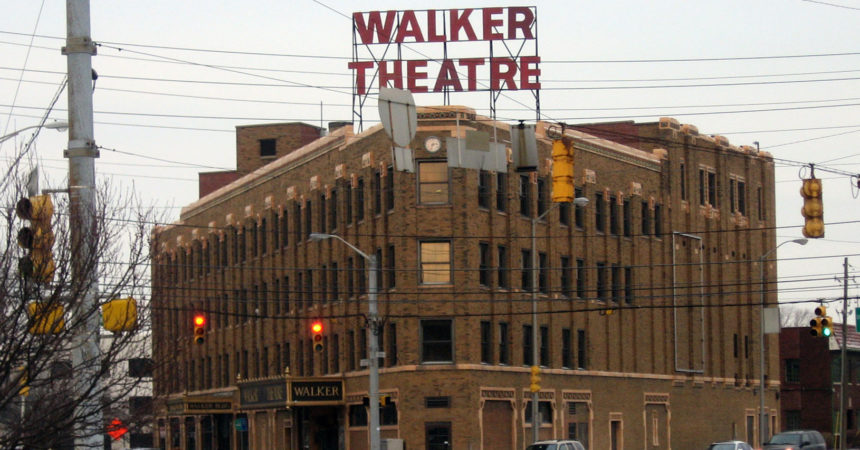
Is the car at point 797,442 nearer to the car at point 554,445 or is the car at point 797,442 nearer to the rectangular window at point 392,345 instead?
the car at point 554,445

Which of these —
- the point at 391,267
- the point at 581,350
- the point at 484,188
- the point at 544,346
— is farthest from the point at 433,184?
the point at 581,350

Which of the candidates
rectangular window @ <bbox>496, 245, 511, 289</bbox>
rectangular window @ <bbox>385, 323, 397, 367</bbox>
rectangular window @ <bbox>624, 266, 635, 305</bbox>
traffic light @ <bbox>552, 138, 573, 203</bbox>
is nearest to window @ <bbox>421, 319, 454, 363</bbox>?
rectangular window @ <bbox>385, 323, 397, 367</bbox>

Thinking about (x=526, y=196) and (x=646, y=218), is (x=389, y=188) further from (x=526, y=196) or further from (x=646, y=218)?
(x=646, y=218)

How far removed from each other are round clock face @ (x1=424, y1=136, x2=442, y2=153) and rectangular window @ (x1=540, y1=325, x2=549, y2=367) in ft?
33.8

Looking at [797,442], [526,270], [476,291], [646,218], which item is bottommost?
[797,442]

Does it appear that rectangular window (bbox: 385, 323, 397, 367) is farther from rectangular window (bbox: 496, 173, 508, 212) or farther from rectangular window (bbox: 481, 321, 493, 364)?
rectangular window (bbox: 496, 173, 508, 212)

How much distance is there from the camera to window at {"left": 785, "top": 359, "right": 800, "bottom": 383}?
9875 centimetres

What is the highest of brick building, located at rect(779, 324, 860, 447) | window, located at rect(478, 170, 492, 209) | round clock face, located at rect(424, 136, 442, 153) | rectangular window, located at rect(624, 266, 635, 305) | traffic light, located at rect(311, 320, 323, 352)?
round clock face, located at rect(424, 136, 442, 153)

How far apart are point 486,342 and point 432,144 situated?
9.07m

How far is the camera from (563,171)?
25891mm

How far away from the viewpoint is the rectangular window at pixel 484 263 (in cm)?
6075

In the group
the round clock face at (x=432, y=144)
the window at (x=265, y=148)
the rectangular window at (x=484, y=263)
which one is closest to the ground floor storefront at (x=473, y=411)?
the rectangular window at (x=484, y=263)

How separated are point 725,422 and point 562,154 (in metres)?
55.9

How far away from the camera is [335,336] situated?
65.6 m
